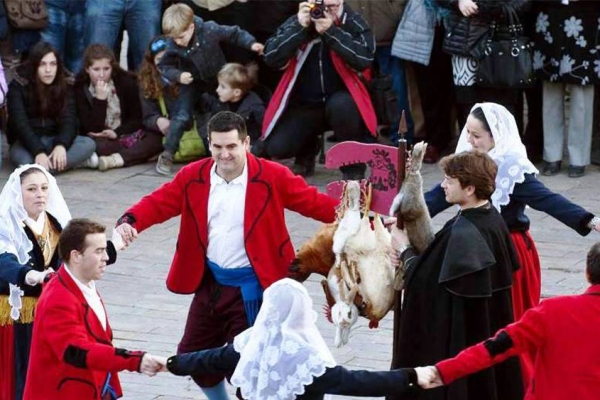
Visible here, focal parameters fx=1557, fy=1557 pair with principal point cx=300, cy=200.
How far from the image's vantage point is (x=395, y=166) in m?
7.33

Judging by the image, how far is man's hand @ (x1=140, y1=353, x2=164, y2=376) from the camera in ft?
21.3

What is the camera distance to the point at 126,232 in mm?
7543

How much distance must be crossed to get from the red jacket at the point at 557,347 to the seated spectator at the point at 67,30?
7271 millimetres

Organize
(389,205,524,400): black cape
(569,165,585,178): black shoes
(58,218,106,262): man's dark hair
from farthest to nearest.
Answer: (569,165,585,178): black shoes, (389,205,524,400): black cape, (58,218,106,262): man's dark hair

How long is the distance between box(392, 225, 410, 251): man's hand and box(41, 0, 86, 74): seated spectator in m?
6.22

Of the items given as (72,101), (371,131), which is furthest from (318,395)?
(72,101)

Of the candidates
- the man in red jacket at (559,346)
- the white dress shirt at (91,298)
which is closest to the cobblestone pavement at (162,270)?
the white dress shirt at (91,298)

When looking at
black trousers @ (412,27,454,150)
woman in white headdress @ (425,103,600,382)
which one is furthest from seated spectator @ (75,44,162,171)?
woman in white headdress @ (425,103,600,382)

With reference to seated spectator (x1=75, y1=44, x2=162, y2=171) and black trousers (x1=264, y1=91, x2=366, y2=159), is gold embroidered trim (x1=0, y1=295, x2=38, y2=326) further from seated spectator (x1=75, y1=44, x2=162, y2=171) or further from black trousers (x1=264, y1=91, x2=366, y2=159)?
seated spectator (x1=75, y1=44, x2=162, y2=171)

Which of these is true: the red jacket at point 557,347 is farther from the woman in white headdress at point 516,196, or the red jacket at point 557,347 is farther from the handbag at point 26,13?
the handbag at point 26,13

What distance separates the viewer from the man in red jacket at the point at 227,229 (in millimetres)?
7629

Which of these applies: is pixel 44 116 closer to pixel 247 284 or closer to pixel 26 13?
pixel 26 13

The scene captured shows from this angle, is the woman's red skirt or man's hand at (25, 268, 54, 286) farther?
the woman's red skirt

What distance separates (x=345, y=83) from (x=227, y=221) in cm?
449
